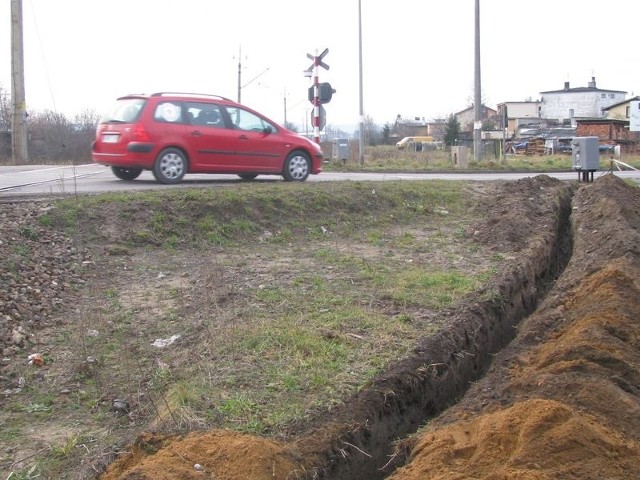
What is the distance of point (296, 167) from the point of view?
13492 millimetres

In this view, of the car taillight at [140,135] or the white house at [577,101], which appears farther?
the white house at [577,101]

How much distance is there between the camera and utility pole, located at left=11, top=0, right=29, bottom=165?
23.5 meters

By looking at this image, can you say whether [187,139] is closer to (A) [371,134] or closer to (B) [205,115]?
(B) [205,115]

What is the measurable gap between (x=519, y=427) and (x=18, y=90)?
23.3 metres

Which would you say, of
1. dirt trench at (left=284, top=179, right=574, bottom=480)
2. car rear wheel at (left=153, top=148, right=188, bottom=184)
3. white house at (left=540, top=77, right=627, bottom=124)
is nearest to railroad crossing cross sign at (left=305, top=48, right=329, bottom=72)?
car rear wheel at (left=153, top=148, right=188, bottom=184)

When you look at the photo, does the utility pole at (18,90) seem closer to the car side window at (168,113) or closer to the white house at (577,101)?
the car side window at (168,113)

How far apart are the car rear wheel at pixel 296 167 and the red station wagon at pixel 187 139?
0.03 metres

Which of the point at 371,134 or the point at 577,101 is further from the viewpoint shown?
the point at 577,101

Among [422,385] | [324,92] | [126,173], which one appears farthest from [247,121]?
[422,385]

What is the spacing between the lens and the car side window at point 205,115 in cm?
1242

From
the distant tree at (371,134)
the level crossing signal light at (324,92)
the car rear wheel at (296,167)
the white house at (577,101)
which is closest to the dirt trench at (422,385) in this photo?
the car rear wheel at (296,167)

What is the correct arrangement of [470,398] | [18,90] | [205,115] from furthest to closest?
[18,90], [205,115], [470,398]

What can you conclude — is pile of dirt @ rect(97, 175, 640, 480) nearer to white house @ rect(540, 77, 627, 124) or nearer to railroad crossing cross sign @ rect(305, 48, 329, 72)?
railroad crossing cross sign @ rect(305, 48, 329, 72)

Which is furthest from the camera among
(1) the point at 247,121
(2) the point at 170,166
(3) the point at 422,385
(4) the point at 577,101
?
(4) the point at 577,101
